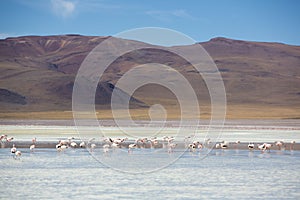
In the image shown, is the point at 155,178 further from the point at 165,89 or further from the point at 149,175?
the point at 165,89

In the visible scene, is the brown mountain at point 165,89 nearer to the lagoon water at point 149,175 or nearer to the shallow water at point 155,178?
the lagoon water at point 149,175

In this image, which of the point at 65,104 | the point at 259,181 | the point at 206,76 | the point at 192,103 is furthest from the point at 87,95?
the point at 259,181

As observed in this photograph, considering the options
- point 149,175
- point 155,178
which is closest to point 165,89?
point 149,175

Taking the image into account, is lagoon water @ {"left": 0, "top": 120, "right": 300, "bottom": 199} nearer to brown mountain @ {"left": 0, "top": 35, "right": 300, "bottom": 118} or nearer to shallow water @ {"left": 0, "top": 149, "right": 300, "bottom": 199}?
shallow water @ {"left": 0, "top": 149, "right": 300, "bottom": 199}

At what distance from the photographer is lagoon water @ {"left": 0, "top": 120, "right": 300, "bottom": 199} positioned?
17.0m

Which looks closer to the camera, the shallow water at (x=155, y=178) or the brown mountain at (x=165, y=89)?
the shallow water at (x=155, y=178)

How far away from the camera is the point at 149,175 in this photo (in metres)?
20.8

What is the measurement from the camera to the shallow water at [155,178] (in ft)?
55.5

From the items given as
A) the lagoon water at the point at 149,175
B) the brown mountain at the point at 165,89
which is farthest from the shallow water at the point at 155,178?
the brown mountain at the point at 165,89

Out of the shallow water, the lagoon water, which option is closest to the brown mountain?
the lagoon water

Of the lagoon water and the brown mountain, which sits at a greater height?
the brown mountain

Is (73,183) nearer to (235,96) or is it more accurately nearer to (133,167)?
(133,167)

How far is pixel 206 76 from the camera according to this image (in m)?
159

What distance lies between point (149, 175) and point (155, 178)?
29.2 inches
